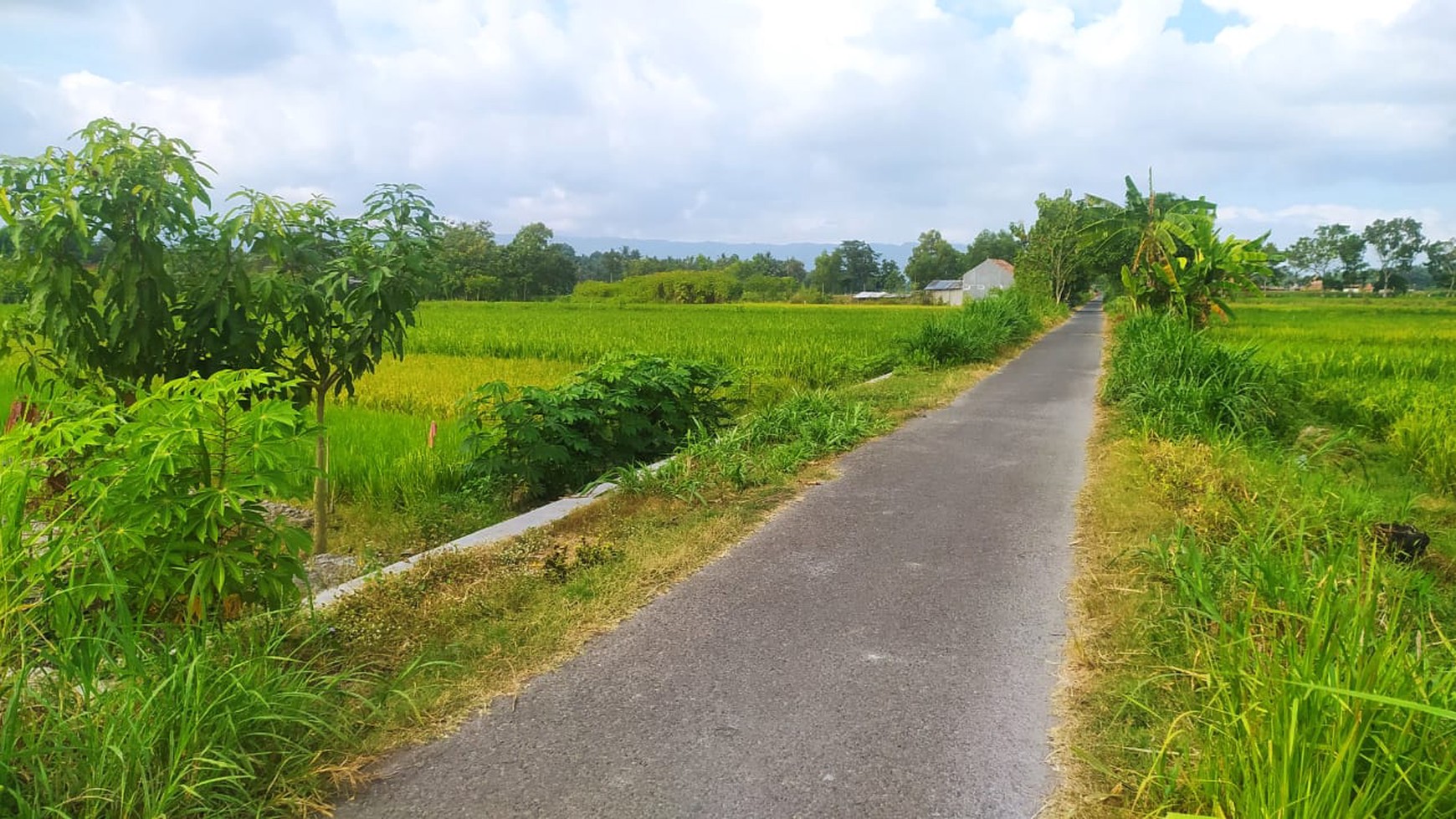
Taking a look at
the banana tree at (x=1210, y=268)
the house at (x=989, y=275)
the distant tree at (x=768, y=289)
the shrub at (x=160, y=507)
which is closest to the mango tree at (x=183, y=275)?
the shrub at (x=160, y=507)

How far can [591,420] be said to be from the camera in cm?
651

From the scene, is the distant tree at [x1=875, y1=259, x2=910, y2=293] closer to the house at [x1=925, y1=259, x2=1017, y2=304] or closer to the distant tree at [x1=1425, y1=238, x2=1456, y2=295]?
the house at [x1=925, y1=259, x2=1017, y2=304]

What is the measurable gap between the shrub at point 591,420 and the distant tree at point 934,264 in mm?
113138

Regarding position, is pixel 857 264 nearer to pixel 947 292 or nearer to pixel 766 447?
pixel 947 292

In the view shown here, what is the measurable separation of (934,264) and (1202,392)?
11475cm

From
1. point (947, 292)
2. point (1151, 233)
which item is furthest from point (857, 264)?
point (1151, 233)

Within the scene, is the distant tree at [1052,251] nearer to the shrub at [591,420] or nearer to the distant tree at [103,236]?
the shrub at [591,420]

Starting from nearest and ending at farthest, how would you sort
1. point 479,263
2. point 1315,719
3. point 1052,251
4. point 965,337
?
1. point 1315,719
2. point 965,337
3. point 1052,251
4. point 479,263

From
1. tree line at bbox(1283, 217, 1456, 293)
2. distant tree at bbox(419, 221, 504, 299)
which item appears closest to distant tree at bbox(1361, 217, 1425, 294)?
tree line at bbox(1283, 217, 1456, 293)

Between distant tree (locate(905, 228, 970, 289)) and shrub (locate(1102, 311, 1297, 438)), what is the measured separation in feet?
358

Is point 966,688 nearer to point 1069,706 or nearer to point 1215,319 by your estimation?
point 1069,706

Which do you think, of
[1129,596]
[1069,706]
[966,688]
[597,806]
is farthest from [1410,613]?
[597,806]

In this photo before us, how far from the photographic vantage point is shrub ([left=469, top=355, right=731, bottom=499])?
240 inches

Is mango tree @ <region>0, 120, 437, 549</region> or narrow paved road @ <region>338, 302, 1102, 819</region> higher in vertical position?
mango tree @ <region>0, 120, 437, 549</region>
